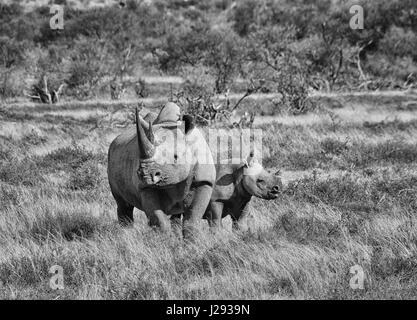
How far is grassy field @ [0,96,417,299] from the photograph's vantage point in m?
6.77

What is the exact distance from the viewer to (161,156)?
6941 millimetres

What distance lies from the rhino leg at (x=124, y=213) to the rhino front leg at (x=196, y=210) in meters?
1.26

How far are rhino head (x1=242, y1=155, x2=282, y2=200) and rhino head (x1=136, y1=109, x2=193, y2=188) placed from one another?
55.2 inches

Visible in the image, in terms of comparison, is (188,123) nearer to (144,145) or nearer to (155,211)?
(144,145)

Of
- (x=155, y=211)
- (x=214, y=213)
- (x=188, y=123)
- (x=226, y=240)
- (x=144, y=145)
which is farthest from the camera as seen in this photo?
(x=214, y=213)

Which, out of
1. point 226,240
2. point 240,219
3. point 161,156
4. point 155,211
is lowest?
point 240,219

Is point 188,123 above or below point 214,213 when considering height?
above

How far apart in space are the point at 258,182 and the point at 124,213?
171 cm

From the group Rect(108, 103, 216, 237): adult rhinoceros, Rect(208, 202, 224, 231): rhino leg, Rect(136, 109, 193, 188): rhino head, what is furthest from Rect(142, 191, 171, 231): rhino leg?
Rect(208, 202, 224, 231): rhino leg

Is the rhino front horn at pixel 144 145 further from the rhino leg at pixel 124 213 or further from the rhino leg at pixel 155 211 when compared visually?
the rhino leg at pixel 124 213

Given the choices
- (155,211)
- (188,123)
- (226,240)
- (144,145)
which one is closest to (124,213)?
(155,211)

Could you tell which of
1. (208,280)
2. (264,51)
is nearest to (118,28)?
(264,51)

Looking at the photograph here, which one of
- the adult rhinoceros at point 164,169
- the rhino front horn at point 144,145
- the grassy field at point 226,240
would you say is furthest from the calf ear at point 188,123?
the grassy field at point 226,240

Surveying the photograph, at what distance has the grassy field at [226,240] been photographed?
22.2ft
